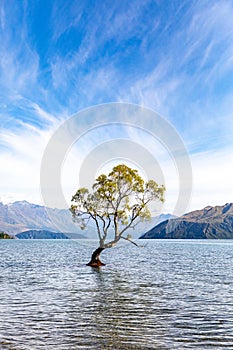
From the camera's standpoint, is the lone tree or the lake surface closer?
the lake surface

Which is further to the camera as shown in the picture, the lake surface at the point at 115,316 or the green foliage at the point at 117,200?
the green foliage at the point at 117,200

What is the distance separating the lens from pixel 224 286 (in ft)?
145

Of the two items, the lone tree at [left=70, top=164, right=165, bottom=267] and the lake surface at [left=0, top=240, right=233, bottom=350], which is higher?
the lone tree at [left=70, top=164, right=165, bottom=267]

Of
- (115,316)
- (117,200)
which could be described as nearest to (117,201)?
(117,200)

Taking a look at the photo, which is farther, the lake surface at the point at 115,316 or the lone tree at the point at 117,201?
the lone tree at the point at 117,201

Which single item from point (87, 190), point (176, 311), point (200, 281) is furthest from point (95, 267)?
point (176, 311)

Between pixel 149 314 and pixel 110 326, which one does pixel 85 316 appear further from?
pixel 149 314

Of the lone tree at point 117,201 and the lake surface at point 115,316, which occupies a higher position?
the lone tree at point 117,201

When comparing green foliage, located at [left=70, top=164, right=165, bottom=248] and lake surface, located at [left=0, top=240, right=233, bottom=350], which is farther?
green foliage, located at [left=70, top=164, right=165, bottom=248]

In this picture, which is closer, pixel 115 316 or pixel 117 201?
pixel 115 316

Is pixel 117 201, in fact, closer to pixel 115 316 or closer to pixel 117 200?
pixel 117 200

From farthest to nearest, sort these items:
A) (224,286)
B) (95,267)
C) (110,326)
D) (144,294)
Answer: (95,267), (224,286), (144,294), (110,326)

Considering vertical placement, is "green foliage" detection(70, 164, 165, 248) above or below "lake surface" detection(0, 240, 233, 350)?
above

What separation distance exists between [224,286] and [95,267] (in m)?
33.1
